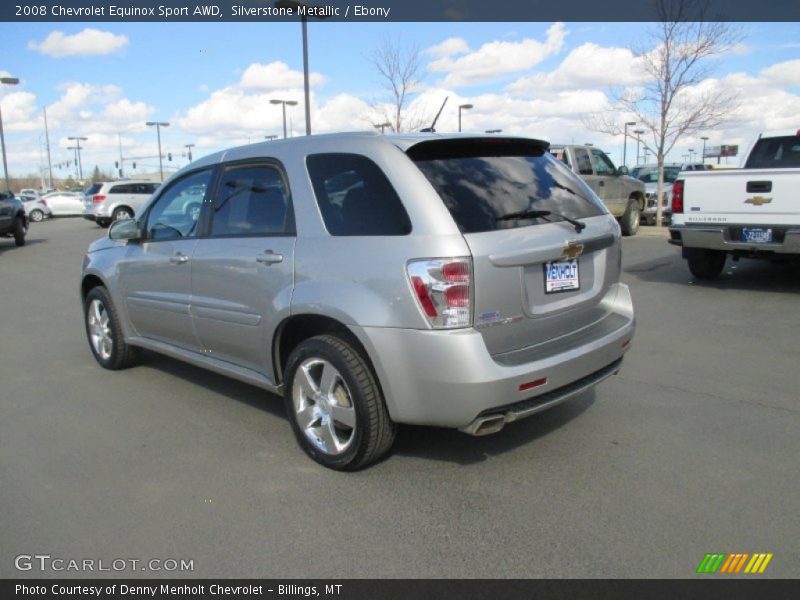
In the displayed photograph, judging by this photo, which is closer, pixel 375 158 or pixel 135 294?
pixel 375 158

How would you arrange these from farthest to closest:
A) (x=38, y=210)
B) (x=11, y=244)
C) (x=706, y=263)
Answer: (x=38, y=210)
(x=11, y=244)
(x=706, y=263)

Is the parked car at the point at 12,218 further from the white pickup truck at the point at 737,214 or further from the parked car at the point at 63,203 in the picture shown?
the parked car at the point at 63,203

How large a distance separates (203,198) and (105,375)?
83.1 inches

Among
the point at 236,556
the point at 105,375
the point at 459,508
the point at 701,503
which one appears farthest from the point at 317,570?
the point at 105,375

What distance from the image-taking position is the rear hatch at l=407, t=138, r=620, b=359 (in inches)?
123

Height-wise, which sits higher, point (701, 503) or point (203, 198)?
point (203, 198)

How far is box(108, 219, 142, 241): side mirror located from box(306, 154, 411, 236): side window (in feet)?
6.88

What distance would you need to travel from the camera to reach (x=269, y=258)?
3.74 m

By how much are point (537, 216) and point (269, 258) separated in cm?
154

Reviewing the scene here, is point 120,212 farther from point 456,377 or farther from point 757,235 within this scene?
point 456,377

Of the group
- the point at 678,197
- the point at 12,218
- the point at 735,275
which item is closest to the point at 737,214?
the point at 678,197

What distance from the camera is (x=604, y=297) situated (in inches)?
150

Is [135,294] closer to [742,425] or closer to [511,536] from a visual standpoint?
[511,536]
